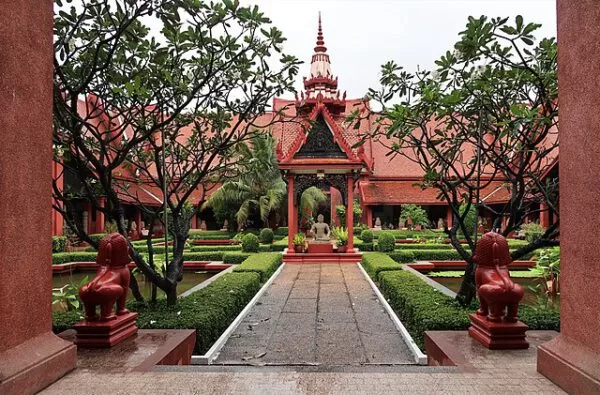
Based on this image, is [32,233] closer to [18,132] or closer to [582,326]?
[18,132]

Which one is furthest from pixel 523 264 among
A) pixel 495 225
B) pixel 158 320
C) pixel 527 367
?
pixel 158 320

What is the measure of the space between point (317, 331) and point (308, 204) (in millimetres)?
17140

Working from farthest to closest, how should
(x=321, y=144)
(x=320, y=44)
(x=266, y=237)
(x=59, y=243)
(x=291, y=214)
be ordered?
(x=320, y=44) → (x=266, y=237) → (x=59, y=243) → (x=291, y=214) → (x=321, y=144)

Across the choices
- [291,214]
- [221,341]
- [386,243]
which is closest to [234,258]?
[291,214]

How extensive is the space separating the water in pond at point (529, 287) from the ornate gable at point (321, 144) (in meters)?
5.16

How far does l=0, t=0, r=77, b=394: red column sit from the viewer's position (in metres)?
2.55

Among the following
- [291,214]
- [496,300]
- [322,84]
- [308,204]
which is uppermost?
[322,84]

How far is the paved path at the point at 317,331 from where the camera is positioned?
4457 millimetres

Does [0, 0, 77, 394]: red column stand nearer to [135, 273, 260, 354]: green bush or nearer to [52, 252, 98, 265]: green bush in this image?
[135, 273, 260, 354]: green bush

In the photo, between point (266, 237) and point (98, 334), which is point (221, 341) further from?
point (266, 237)

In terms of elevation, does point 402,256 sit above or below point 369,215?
below

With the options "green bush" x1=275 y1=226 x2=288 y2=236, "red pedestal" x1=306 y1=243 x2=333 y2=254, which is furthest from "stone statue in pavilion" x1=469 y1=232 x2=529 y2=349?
"green bush" x1=275 y1=226 x2=288 y2=236

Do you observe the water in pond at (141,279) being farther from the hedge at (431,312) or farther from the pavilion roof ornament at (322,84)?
the pavilion roof ornament at (322,84)

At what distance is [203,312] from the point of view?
494 centimetres
